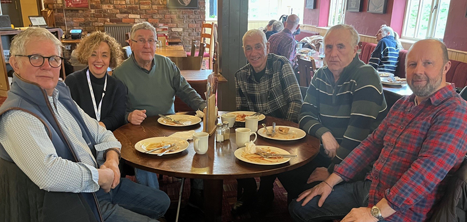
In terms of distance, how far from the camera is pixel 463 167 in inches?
46.1

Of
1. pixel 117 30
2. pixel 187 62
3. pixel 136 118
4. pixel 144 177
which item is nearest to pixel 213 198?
pixel 144 177

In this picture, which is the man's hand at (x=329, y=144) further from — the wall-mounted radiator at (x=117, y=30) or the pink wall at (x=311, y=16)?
the pink wall at (x=311, y=16)

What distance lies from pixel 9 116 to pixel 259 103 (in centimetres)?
153

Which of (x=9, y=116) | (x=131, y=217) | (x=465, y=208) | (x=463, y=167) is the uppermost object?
(x=9, y=116)

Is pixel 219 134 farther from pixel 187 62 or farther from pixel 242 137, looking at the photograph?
pixel 187 62

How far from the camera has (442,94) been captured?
4.17 feet

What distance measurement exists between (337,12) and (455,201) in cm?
730

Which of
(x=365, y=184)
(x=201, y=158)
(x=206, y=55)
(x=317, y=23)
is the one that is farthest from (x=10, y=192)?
(x=317, y=23)

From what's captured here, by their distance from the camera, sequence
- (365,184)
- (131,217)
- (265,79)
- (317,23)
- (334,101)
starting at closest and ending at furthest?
(131,217), (365,184), (334,101), (265,79), (317,23)

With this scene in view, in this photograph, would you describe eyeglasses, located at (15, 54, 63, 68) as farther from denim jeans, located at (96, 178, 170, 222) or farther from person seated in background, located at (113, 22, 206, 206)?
person seated in background, located at (113, 22, 206, 206)

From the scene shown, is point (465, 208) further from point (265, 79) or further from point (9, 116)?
point (9, 116)

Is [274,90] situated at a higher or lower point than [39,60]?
lower

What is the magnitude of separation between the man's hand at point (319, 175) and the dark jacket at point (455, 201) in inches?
23.8

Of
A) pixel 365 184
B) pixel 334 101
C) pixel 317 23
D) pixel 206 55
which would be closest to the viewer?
pixel 365 184
